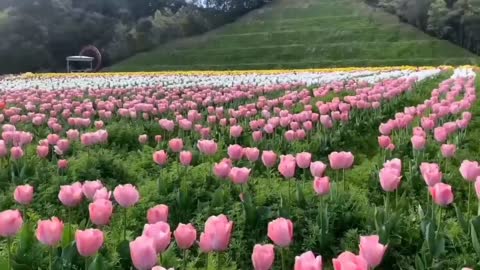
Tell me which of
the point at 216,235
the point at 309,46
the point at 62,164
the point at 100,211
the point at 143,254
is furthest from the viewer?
the point at 309,46

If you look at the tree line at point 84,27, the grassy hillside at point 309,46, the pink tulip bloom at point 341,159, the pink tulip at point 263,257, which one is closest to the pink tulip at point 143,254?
the pink tulip at point 263,257

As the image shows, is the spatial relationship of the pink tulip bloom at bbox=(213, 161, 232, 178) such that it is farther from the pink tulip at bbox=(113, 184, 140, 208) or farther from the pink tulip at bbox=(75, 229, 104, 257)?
the pink tulip at bbox=(75, 229, 104, 257)

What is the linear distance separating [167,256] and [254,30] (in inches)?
2059

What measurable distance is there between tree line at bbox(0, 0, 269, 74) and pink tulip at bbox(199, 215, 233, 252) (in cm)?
3585

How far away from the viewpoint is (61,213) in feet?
12.7

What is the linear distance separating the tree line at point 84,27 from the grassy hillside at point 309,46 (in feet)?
4.63

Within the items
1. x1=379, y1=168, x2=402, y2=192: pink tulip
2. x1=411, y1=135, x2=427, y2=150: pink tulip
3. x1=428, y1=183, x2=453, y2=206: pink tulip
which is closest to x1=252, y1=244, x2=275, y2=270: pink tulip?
x1=428, y1=183, x2=453, y2=206: pink tulip

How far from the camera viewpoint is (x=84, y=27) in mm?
40906

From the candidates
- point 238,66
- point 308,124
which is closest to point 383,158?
point 308,124

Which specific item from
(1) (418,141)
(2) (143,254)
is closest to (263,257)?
(2) (143,254)

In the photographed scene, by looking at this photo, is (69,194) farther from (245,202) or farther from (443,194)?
(443,194)

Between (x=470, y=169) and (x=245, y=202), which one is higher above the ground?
(x=470, y=169)

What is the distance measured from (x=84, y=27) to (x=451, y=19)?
80.3ft

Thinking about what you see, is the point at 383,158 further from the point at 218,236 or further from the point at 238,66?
the point at 238,66
